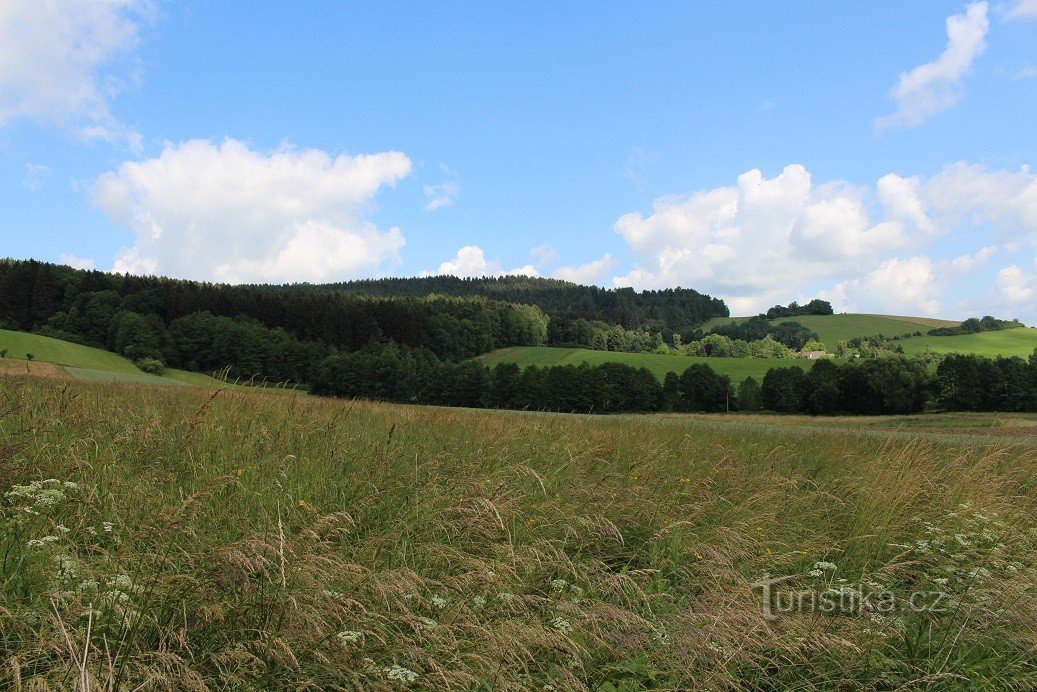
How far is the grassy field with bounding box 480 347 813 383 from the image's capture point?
9144 cm

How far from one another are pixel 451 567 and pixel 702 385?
83.7m

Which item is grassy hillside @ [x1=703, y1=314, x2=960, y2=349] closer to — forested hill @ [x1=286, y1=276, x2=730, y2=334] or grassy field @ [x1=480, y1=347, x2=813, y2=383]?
forested hill @ [x1=286, y1=276, x2=730, y2=334]

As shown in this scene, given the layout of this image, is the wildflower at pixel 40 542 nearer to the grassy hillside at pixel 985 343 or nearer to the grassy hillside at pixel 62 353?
the grassy hillside at pixel 62 353

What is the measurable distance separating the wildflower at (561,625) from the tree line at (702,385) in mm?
64613

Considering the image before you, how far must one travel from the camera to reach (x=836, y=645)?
3.30 meters

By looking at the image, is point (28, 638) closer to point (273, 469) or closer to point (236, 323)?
point (273, 469)

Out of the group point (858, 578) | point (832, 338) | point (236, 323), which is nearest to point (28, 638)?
point (858, 578)

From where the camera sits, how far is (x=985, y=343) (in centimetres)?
10806

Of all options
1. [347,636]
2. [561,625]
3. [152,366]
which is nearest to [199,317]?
[152,366]

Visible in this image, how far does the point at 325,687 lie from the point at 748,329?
513 ft

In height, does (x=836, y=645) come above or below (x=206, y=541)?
below

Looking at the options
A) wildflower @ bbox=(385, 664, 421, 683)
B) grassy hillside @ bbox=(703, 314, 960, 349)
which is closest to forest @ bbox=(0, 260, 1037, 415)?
grassy hillside @ bbox=(703, 314, 960, 349)

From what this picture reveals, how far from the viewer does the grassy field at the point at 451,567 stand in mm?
2756

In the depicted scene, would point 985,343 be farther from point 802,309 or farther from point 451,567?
point 451,567
